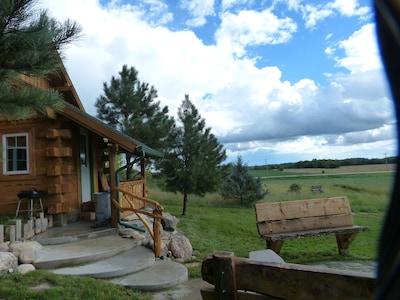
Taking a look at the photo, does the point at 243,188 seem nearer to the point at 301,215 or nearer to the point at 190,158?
the point at 190,158

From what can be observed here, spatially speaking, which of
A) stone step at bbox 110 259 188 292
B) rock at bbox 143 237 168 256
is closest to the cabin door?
rock at bbox 143 237 168 256

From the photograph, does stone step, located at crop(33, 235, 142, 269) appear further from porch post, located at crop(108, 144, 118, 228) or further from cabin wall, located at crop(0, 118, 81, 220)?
cabin wall, located at crop(0, 118, 81, 220)

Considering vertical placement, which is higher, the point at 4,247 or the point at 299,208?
the point at 299,208

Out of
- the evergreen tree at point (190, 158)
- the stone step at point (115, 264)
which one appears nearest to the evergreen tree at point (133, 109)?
the evergreen tree at point (190, 158)

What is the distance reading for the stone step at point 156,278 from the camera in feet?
17.1

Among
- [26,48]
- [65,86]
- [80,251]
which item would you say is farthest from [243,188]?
[26,48]

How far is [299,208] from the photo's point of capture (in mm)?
6855

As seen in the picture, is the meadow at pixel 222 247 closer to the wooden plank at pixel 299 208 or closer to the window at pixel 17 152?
the wooden plank at pixel 299 208

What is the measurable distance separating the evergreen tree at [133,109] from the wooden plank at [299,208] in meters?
10.4

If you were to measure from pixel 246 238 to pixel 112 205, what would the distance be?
450 centimetres

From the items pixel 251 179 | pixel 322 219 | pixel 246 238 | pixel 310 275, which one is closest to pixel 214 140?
pixel 251 179

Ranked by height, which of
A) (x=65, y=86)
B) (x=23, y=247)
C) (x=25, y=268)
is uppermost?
(x=65, y=86)

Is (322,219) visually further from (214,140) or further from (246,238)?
(214,140)

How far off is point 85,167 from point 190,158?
22.0 ft
